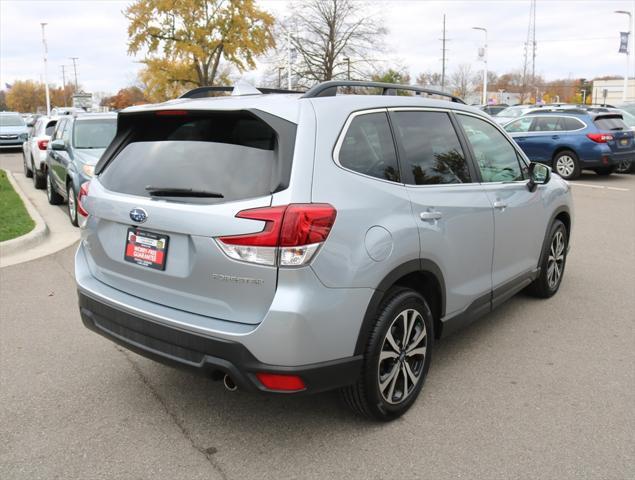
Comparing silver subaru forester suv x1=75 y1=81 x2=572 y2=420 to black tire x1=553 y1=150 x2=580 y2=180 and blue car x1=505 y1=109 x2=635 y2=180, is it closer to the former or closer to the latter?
blue car x1=505 y1=109 x2=635 y2=180

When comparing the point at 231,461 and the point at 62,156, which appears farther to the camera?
the point at 62,156

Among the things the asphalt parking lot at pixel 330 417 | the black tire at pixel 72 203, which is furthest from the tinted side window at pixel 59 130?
the asphalt parking lot at pixel 330 417

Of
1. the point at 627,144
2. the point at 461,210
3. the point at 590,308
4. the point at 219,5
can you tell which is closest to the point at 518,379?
the point at 461,210

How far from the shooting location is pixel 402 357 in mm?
3416

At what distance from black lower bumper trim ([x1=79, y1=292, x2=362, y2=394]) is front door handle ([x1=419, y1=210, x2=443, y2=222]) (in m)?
0.89

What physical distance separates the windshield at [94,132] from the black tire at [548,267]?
7.02 m

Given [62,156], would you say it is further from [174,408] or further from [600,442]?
[600,442]

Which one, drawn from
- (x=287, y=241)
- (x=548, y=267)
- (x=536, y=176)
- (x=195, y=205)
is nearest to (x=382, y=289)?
(x=287, y=241)

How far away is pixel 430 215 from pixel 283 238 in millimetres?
1102

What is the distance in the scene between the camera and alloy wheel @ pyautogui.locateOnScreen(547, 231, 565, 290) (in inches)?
219

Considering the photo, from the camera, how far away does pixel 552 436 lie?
3254 millimetres

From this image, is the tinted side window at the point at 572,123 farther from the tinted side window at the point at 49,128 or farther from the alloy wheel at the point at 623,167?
the tinted side window at the point at 49,128

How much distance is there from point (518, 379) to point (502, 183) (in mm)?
1414

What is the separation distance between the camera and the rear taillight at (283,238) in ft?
9.01
